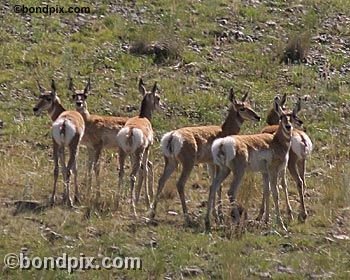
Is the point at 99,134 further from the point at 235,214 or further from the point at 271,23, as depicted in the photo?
the point at 271,23

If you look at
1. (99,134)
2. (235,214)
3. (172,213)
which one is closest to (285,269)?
(235,214)

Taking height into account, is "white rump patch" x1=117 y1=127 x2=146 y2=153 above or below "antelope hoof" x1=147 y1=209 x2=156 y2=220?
above

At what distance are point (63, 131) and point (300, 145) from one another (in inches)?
119

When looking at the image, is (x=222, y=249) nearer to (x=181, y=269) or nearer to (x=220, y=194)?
(x=181, y=269)

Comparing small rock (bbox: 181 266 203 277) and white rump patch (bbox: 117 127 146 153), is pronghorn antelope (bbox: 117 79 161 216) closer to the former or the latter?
white rump patch (bbox: 117 127 146 153)

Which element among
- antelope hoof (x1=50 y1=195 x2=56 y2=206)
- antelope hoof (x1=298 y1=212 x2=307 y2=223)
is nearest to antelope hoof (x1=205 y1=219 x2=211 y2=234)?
antelope hoof (x1=298 y1=212 x2=307 y2=223)

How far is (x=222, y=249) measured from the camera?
11.1 meters

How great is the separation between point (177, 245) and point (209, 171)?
116 inches

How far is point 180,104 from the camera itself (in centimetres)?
1819

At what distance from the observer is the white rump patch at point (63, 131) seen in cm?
1292

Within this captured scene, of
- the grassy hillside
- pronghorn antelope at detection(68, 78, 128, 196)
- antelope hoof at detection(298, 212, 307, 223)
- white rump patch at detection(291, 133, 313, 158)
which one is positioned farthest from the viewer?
pronghorn antelope at detection(68, 78, 128, 196)

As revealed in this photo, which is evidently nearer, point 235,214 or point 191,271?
point 191,271

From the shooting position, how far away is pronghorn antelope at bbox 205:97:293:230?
479 inches

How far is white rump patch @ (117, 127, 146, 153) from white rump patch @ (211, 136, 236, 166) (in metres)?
1.16
